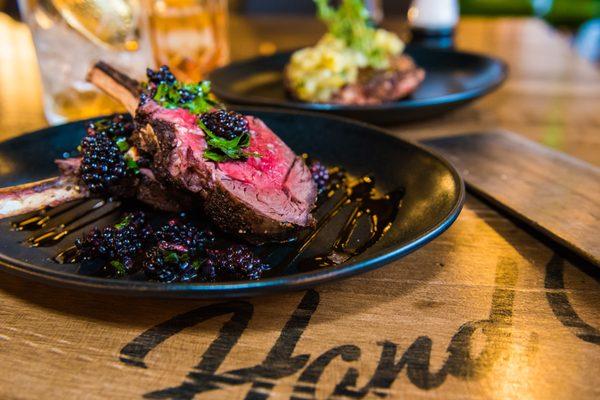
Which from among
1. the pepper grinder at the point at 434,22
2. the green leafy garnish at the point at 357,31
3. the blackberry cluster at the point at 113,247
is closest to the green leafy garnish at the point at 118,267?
the blackberry cluster at the point at 113,247

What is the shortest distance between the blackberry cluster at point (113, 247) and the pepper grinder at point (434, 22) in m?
2.68

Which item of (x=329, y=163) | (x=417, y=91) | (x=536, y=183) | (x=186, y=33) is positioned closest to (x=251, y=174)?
(x=329, y=163)

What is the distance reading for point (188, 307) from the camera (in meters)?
1.15

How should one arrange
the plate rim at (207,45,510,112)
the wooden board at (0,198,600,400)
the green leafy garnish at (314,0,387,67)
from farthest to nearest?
the green leafy garnish at (314,0,387,67) → the plate rim at (207,45,510,112) → the wooden board at (0,198,600,400)

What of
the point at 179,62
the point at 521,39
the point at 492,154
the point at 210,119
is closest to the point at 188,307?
the point at 210,119

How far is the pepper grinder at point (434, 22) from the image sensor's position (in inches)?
132

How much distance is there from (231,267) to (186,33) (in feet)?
6.48

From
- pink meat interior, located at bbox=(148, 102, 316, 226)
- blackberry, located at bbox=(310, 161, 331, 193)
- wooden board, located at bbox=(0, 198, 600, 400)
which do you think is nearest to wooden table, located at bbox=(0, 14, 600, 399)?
wooden board, located at bbox=(0, 198, 600, 400)

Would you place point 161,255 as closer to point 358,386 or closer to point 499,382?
point 358,386

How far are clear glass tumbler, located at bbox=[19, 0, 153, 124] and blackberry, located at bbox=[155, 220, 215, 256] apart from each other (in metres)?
1.00

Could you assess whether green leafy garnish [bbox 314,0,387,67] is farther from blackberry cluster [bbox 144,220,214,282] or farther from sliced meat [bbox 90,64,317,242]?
blackberry cluster [bbox 144,220,214,282]

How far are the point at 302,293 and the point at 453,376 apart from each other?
0.37 meters

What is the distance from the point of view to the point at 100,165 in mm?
1450

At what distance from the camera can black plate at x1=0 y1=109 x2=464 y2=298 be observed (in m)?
0.99
